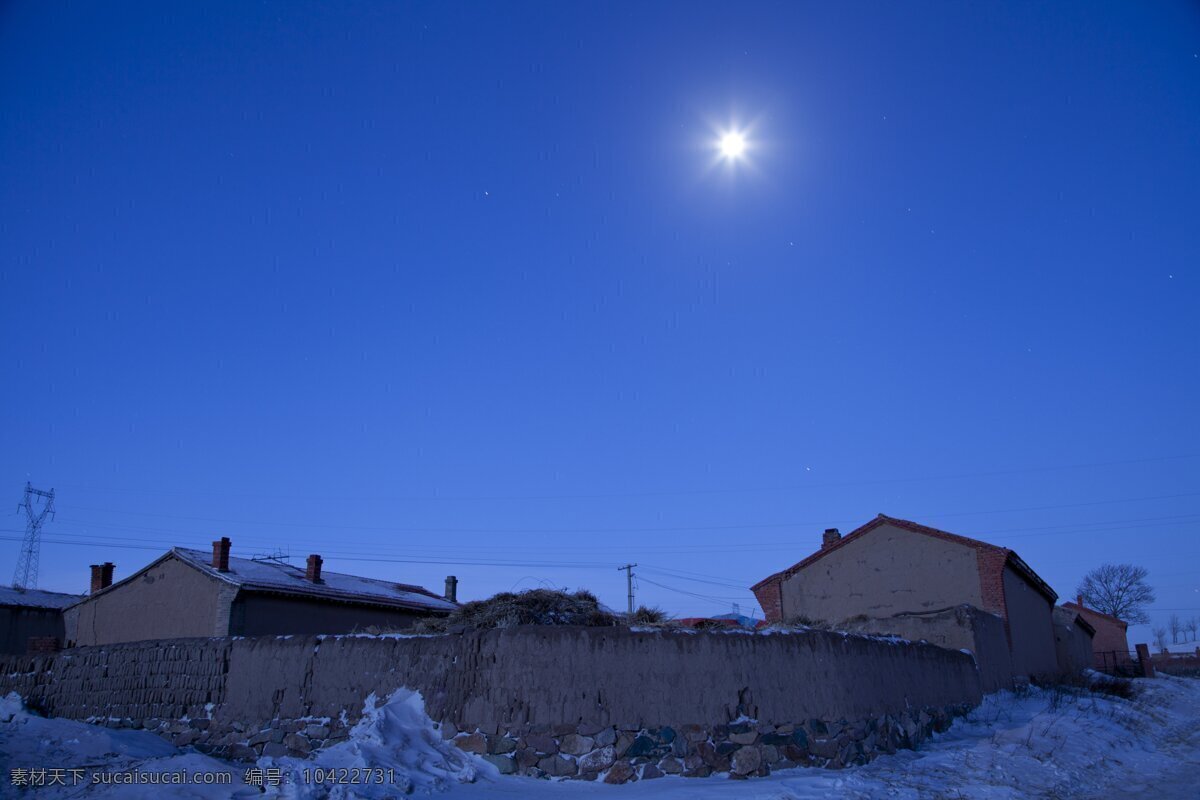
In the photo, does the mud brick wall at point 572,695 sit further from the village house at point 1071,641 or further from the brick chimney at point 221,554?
the village house at point 1071,641

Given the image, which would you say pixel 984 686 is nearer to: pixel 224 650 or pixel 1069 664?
pixel 1069 664

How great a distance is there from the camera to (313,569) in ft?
98.1

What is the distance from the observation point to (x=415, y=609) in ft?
99.6

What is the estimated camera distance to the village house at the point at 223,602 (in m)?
25.8

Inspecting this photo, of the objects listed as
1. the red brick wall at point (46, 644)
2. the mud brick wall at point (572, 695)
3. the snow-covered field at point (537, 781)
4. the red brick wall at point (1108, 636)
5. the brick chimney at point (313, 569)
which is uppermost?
the brick chimney at point (313, 569)

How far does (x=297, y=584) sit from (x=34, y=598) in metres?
14.9

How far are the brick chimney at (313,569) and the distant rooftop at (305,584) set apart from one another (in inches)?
9.6

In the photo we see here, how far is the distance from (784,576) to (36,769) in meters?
21.6

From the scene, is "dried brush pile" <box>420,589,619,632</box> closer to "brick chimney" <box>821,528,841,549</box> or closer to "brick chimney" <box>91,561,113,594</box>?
"brick chimney" <box>821,528,841,549</box>

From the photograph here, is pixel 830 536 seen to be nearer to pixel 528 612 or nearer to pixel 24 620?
pixel 528 612

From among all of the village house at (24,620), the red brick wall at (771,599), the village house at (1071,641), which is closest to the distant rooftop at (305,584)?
the village house at (24,620)

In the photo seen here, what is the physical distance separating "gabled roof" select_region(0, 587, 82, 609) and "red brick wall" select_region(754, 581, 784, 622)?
27.9 metres

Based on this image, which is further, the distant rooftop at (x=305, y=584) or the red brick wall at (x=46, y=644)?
the distant rooftop at (x=305, y=584)

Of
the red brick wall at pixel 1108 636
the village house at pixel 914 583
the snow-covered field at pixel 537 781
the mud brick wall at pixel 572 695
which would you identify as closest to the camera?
the snow-covered field at pixel 537 781
